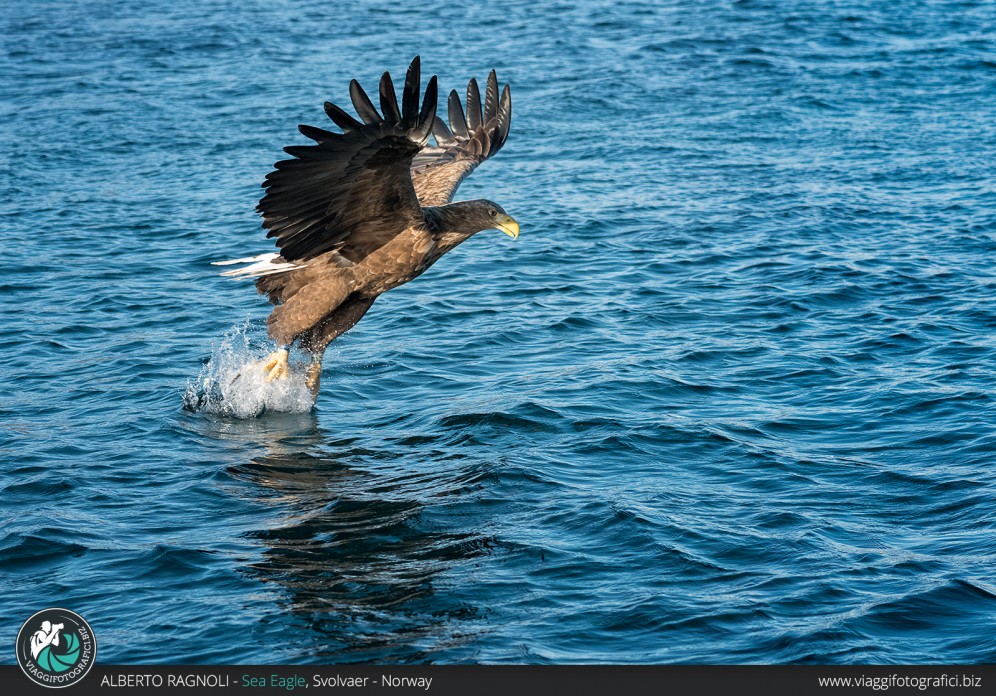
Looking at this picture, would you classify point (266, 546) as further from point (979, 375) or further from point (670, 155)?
point (670, 155)

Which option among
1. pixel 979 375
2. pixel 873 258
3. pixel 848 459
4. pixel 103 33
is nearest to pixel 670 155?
pixel 873 258

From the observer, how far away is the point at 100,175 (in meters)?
13.4

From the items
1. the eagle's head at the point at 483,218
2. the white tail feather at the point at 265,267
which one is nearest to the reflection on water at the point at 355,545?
the white tail feather at the point at 265,267

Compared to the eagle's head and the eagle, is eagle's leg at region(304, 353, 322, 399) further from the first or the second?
the eagle's head

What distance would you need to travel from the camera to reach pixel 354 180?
6598 mm

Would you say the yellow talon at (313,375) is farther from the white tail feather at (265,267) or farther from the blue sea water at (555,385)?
the white tail feather at (265,267)

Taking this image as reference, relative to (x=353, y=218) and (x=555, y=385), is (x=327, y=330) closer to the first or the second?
(x=353, y=218)

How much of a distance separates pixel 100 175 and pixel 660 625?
32.5ft

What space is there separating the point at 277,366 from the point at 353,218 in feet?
4.76

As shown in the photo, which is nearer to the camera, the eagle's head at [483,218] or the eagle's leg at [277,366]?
the eagle's head at [483,218]

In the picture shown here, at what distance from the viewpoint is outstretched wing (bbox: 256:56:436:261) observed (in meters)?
6.06

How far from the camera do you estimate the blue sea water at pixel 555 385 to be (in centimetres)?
550
